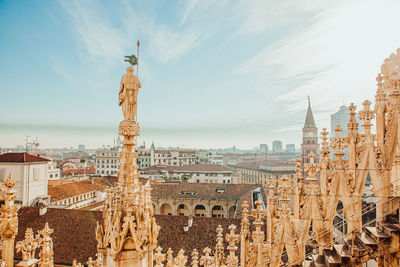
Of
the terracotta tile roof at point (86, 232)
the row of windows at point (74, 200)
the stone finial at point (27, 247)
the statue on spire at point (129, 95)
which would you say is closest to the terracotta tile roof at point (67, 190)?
the row of windows at point (74, 200)

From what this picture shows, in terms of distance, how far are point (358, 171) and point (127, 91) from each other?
536cm

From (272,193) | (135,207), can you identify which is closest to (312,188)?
(272,193)

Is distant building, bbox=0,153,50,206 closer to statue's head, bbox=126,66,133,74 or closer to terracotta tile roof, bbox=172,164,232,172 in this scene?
statue's head, bbox=126,66,133,74

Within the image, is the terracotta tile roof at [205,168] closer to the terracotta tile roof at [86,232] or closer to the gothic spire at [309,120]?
the gothic spire at [309,120]

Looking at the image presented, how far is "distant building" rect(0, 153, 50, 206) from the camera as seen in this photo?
108ft

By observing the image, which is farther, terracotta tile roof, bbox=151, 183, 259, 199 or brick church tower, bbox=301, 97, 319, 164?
brick church tower, bbox=301, 97, 319, 164

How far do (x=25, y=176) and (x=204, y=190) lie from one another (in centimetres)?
2720

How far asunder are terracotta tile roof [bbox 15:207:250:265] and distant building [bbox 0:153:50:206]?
7377mm

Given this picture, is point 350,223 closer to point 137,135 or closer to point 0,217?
point 137,135

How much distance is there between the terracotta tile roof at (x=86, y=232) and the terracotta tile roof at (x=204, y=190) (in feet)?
60.9

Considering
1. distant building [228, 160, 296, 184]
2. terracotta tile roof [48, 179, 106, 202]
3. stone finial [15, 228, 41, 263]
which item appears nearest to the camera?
stone finial [15, 228, 41, 263]

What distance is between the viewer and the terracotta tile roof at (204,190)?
138 feet

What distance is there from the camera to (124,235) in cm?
410

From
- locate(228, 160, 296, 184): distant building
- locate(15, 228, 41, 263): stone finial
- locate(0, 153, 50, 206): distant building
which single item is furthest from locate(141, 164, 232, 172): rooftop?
locate(15, 228, 41, 263): stone finial
